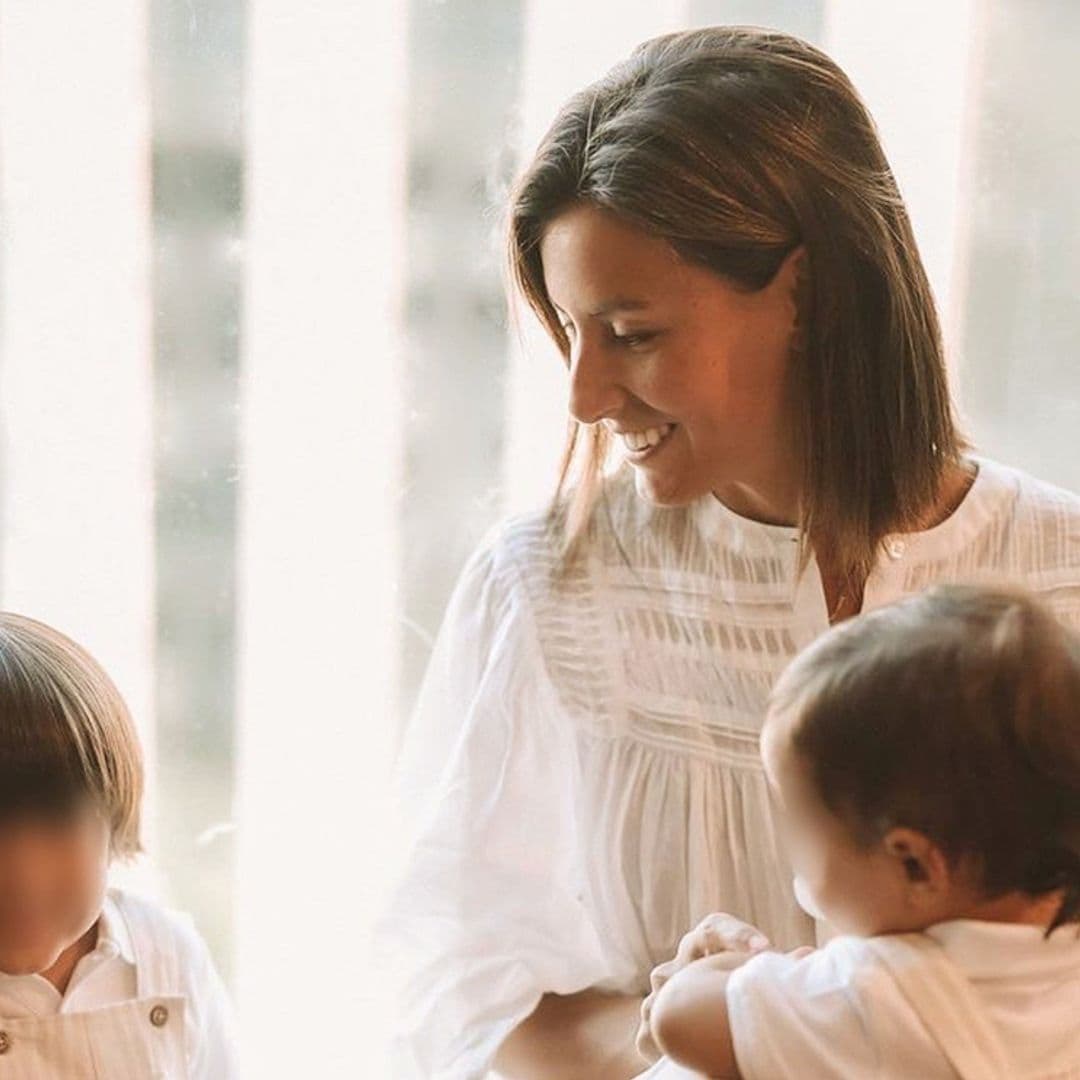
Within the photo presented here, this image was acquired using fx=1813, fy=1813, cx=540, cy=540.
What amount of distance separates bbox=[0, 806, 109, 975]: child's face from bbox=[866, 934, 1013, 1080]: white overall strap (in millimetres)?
571

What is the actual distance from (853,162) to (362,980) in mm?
906

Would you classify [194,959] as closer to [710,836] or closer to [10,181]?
[710,836]

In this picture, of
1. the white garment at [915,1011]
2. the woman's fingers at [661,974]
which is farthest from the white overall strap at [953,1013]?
the woman's fingers at [661,974]

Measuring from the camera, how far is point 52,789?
127 cm

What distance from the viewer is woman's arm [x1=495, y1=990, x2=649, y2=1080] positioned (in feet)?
4.91

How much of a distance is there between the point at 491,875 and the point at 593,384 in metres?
0.45

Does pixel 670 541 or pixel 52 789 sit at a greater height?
pixel 670 541

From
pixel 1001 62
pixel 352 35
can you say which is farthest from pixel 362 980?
pixel 1001 62

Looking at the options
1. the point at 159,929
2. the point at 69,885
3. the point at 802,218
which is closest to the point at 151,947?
the point at 159,929

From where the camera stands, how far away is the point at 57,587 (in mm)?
1647

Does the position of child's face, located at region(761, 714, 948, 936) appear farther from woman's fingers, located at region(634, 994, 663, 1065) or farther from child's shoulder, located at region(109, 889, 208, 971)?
child's shoulder, located at region(109, 889, 208, 971)

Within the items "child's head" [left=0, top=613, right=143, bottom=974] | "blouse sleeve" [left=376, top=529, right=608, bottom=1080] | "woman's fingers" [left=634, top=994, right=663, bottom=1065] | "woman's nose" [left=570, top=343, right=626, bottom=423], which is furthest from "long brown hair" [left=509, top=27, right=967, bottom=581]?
"child's head" [left=0, top=613, right=143, bottom=974]

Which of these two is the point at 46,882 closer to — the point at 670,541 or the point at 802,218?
the point at 670,541

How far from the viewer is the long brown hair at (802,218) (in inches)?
54.3
